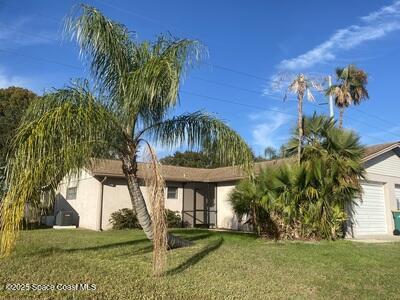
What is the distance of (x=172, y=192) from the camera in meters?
24.2

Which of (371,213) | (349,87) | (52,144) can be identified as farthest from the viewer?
(349,87)

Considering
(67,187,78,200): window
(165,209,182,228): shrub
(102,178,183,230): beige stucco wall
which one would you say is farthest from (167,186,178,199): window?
(67,187,78,200): window

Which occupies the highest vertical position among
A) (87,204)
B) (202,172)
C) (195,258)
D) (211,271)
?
(202,172)

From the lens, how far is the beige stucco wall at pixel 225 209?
22.6 metres

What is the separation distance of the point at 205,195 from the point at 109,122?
1707 centimetres

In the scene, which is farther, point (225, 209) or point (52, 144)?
point (225, 209)

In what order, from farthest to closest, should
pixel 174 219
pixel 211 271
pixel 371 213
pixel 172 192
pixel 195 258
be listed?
pixel 172 192 < pixel 174 219 < pixel 371 213 < pixel 195 258 < pixel 211 271

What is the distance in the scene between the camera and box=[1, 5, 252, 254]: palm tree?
7.58 metres

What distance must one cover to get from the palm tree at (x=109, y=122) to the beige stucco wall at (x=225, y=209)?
11.8 metres

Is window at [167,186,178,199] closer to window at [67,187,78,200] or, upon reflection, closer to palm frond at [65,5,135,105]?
window at [67,187,78,200]

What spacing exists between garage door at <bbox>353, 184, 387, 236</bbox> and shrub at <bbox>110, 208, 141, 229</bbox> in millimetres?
11235

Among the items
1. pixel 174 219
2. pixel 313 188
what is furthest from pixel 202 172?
pixel 313 188

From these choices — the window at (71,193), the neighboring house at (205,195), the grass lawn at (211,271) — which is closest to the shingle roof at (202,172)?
the neighboring house at (205,195)

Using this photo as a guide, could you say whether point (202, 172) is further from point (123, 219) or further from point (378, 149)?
point (378, 149)
